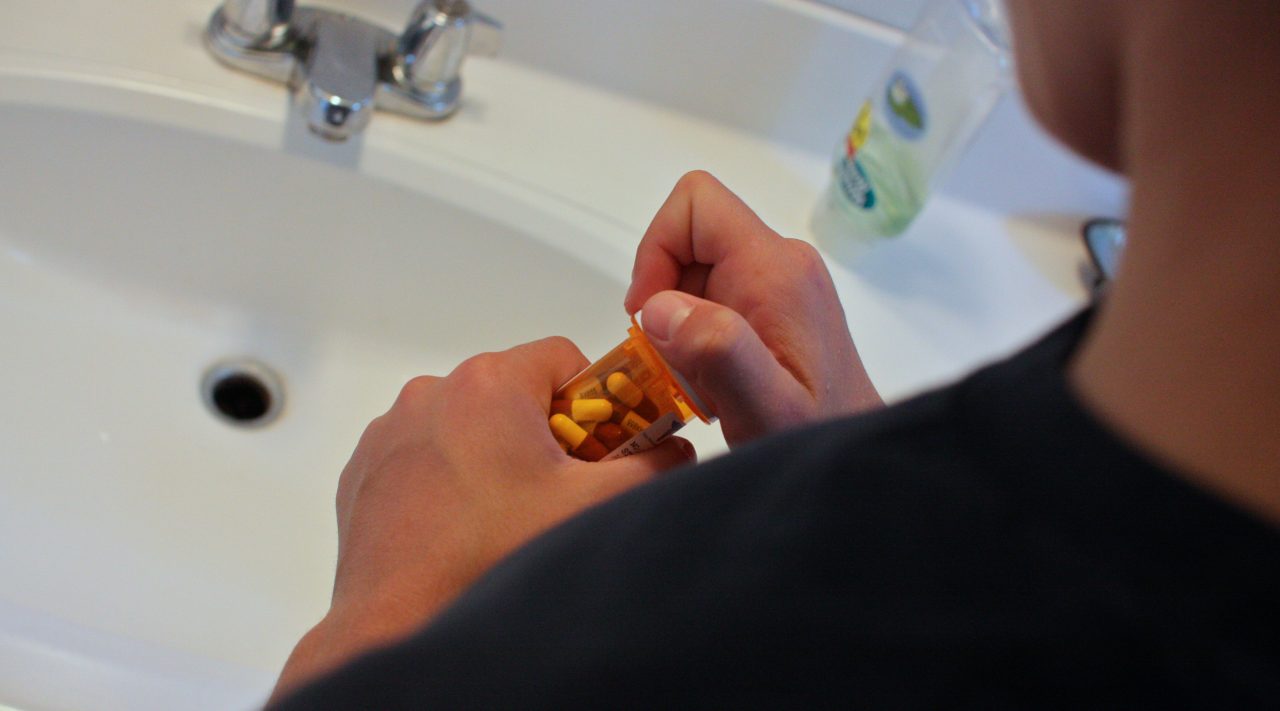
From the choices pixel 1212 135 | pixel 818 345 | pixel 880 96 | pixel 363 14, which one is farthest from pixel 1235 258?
pixel 363 14

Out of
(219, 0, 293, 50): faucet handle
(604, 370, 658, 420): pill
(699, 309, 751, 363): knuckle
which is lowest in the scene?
(219, 0, 293, 50): faucet handle

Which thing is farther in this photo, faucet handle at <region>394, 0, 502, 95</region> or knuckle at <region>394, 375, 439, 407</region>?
faucet handle at <region>394, 0, 502, 95</region>

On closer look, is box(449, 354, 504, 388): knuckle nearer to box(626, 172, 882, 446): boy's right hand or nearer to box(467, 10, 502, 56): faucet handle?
box(626, 172, 882, 446): boy's right hand

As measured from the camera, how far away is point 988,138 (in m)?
0.67

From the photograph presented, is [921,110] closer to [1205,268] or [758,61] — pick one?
[758,61]

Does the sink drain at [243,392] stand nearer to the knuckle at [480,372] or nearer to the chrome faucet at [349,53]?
→ the chrome faucet at [349,53]

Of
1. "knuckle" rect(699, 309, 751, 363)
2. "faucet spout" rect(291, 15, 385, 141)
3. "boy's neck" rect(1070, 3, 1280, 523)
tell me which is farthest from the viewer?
"faucet spout" rect(291, 15, 385, 141)

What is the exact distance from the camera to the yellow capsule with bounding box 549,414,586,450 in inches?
15.1

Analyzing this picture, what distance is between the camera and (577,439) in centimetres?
39

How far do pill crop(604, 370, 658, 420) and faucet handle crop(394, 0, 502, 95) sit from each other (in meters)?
0.27

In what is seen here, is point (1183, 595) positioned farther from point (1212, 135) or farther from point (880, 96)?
point (880, 96)

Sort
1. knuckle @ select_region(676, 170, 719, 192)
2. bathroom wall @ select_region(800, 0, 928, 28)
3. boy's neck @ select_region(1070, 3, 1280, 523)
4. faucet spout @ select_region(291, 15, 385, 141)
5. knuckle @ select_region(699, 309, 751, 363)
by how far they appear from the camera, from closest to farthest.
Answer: boy's neck @ select_region(1070, 3, 1280, 523) < knuckle @ select_region(699, 309, 751, 363) < knuckle @ select_region(676, 170, 719, 192) < faucet spout @ select_region(291, 15, 385, 141) < bathroom wall @ select_region(800, 0, 928, 28)

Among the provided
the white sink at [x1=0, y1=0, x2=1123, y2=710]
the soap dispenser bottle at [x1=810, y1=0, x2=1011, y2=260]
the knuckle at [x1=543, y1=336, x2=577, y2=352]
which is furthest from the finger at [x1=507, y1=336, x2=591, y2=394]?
the soap dispenser bottle at [x1=810, y1=0, x2=1011, y2=260]

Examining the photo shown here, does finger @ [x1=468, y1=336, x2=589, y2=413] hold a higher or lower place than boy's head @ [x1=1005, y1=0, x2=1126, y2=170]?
lower
